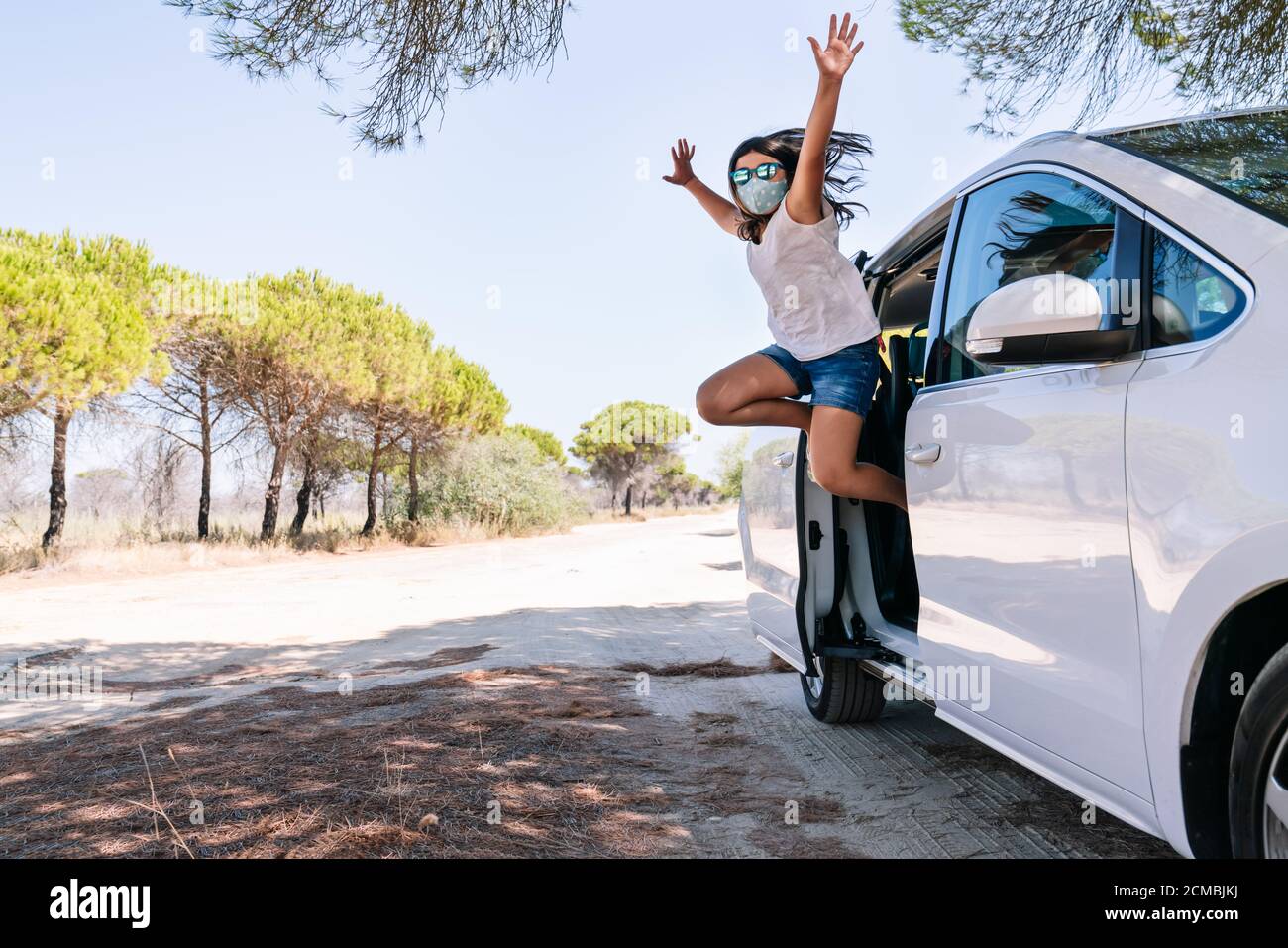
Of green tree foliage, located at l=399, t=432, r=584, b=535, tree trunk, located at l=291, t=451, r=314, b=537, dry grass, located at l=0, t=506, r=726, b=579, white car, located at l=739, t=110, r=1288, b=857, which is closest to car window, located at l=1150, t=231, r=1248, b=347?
white car, located at l=739, t=110, r=1288, b=857

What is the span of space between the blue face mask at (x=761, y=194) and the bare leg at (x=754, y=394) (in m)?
0.62

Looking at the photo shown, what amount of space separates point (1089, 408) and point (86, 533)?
24445 mm

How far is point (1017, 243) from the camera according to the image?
2.93m

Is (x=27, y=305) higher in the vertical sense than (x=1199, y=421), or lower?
higher

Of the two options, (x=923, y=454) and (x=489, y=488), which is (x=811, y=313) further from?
(x=489, y=488)

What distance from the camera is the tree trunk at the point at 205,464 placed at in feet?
77.9

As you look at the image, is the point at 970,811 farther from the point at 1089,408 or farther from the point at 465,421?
the point at 465,421

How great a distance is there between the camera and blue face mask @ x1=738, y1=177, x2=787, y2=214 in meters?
3.54

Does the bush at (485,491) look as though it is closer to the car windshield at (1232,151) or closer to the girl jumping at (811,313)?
the girl jumping at (811,313)

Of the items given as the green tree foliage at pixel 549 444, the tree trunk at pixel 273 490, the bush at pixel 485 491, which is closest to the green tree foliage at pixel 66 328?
Answer: the tree trunk at pixel 273 490

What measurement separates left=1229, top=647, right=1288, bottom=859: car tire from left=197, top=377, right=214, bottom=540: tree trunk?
82.3 feet

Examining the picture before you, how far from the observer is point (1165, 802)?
1856mm

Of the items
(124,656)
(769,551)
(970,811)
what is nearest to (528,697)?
(769,551)

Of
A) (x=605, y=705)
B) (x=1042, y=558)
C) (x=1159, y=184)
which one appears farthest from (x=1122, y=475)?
(x=605, y=705)
